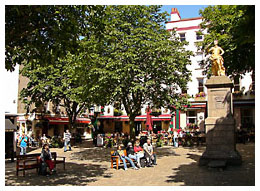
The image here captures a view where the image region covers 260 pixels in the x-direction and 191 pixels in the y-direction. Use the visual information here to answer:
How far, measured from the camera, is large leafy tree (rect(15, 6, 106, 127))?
9141 millimetres

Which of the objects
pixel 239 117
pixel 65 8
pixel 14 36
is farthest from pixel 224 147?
pixel 239 117

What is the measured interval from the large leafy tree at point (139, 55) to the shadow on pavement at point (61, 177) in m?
5.27

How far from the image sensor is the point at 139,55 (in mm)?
16875

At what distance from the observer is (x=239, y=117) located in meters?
31.2

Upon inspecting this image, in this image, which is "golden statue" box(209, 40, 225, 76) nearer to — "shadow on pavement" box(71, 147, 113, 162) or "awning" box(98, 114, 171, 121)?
"shadow on pavement" box(71, 147, 113, 162)

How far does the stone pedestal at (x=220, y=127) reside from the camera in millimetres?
12477

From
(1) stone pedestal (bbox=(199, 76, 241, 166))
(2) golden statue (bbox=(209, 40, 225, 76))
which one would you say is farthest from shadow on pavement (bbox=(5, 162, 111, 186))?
(2) golden statue (bbox=(209, 40, 225, 76))

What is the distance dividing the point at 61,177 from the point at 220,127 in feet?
25.0

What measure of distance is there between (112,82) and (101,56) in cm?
192

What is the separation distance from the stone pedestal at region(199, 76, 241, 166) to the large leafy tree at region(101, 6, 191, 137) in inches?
163

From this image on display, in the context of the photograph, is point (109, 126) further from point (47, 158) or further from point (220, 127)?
point (220, 127)

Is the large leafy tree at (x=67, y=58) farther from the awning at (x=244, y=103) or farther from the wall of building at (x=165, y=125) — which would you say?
the awning at (x=244, y=103)

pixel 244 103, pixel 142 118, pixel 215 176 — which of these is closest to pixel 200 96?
pixel 244 103

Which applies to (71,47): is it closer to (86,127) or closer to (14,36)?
(14,36)
